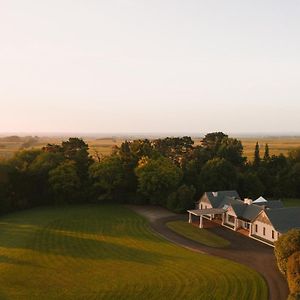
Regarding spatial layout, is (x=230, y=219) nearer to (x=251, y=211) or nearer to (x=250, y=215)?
(x=251, y=211)

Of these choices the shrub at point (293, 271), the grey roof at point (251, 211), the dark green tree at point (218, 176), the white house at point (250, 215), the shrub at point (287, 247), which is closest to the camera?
the shrub at point (293, 271)

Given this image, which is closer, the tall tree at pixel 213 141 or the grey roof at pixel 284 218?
the grey roof at pixel 284 218

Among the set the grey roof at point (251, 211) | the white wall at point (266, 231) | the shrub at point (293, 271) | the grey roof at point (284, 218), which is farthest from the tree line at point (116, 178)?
the shrub at point (293, 271)

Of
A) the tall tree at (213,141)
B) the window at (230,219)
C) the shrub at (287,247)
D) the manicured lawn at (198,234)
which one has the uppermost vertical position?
the tall tree at (213,141)

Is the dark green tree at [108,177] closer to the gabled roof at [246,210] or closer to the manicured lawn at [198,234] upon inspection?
the manicured lawn at [198,234]

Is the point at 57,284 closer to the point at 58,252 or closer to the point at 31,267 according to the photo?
the point at 31,267

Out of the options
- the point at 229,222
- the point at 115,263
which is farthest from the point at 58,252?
the point at 229,222

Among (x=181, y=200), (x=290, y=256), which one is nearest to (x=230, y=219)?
(x=181, y=200)
